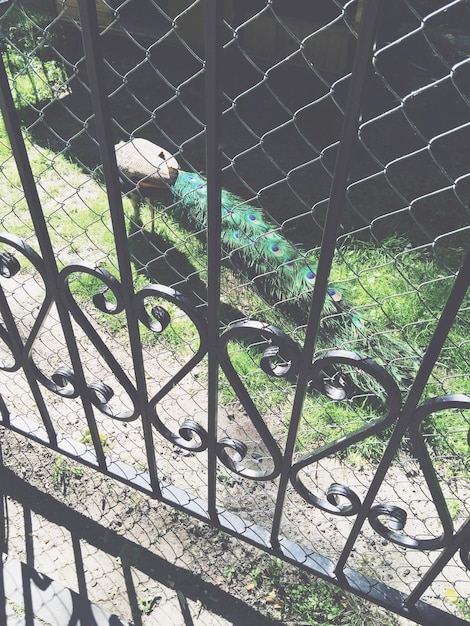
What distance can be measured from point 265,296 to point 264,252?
0.88 feet

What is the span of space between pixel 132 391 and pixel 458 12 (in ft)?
22.0

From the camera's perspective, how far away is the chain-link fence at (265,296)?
4.90ft

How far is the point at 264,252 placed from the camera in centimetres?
362

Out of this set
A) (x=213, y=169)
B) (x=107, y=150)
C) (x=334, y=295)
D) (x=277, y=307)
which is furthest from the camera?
(x=277, y=307)

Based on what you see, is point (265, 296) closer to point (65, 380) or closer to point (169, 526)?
point (169, 526)

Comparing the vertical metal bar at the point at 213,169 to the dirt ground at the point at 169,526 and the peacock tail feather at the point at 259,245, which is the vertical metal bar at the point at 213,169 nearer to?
the dirt ground at the point at 169,526

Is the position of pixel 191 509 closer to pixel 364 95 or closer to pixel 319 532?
pixel 319 532

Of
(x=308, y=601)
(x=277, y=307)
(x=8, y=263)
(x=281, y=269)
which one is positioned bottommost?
(x=8, y=263)

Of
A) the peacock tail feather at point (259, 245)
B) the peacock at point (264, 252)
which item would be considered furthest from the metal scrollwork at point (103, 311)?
the peacock tail feather at point (259, 245)

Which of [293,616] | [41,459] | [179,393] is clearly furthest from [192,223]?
[293,616]

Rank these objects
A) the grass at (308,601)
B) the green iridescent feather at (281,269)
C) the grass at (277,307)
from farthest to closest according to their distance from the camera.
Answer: the green iridescent feather at (281,269) < the grass at (277,307) < the grass at (308,601)

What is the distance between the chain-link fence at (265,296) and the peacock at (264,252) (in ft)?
0.05

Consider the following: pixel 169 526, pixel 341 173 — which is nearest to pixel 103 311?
pixel 341 173

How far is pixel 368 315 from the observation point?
3.44 metres
